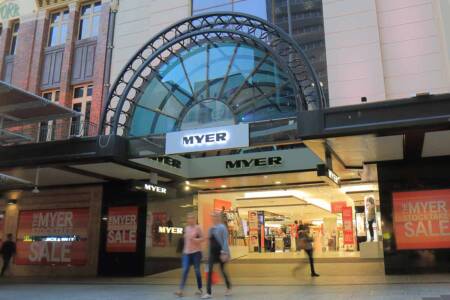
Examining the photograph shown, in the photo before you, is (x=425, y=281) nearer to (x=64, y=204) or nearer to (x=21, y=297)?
(x=21, y=297)

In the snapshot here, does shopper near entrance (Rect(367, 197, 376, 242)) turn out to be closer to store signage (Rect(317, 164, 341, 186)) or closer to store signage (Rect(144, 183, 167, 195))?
store signage (Rect(317, 164, 341, 186))

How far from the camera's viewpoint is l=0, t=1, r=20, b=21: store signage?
76.1 ft

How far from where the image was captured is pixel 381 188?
13.0 m

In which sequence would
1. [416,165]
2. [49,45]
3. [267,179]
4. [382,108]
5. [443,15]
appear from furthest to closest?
1. [49,45]
2. [267,179]
3. [443,15]
4. [416,165]
5. [382,108]

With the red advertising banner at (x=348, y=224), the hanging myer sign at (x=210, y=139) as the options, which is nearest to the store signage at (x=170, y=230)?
the hanging myer sign at (x=210, y=139)

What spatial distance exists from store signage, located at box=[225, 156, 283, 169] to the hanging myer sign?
14.2 feet

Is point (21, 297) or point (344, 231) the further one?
point (344, 231)

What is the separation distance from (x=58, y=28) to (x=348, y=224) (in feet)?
62.1

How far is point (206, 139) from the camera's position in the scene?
10883 millimetres

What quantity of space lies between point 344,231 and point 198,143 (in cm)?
1780

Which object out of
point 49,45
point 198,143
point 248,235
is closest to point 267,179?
point 198,143

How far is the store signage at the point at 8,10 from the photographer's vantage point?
2320cm

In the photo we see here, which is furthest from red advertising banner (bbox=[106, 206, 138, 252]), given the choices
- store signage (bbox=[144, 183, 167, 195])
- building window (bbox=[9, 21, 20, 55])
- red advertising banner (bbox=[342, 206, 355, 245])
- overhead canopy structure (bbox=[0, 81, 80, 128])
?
red advertising banner (bbox=[342, 206, 355, 245])

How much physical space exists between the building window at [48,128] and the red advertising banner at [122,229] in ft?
11.8
